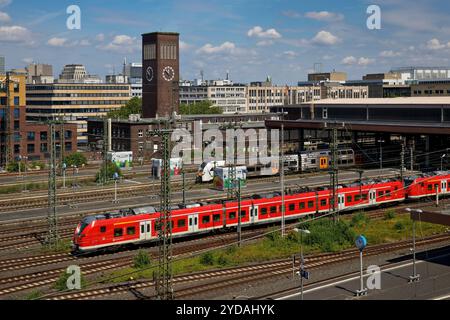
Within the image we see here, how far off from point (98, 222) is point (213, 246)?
6432 mm

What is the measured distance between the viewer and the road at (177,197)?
41.8 meters

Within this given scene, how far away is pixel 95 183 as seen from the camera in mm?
55906

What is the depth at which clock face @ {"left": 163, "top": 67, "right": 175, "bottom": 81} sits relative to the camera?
86375 millimetres

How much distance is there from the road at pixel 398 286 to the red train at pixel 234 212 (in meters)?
9.22

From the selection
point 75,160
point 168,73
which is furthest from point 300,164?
point 168,73

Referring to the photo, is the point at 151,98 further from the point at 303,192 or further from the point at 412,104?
the point at 303,192

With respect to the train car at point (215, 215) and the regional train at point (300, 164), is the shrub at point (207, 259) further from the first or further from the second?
the regional train at point (300, 164)

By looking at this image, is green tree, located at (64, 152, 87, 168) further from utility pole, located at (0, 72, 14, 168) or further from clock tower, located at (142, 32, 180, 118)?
clock tower, located at (142, 32, 180, 118)

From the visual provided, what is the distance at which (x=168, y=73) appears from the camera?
86.7m

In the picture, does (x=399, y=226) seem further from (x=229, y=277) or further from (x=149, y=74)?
(x=149, y=74)

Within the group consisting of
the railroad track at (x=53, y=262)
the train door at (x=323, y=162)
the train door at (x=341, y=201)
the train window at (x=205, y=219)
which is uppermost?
the train door at (x=323, y=162)

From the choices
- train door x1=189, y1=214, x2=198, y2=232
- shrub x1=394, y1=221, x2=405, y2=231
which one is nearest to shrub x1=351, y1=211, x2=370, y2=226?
shrub x1=394, y1=221, x2=405, y2=231

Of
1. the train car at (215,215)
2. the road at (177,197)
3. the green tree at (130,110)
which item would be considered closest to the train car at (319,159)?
the road at (177,197)

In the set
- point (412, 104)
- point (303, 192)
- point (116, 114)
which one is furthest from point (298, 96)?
point (303, 192)
